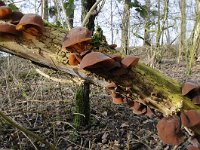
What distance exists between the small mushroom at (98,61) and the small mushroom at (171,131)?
16.5 inches

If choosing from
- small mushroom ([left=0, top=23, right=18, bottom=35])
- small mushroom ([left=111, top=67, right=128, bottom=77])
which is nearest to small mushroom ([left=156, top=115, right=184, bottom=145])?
small mushroom ([left=111, top=67, right=128, bottom=77])

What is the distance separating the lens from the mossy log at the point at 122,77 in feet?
5.60

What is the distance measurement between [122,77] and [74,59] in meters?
0.30

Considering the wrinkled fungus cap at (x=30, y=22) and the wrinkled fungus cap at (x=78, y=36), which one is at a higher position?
the wrinkled fungus cap at (x=30, y=22)

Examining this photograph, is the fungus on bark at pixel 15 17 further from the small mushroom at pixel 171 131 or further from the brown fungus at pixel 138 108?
the small mushroom at pixel 171 131

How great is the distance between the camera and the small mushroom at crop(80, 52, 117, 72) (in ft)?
4.73

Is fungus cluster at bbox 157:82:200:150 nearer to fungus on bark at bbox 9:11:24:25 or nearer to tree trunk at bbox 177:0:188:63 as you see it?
fungus on bark at bbox 9:11:24:25

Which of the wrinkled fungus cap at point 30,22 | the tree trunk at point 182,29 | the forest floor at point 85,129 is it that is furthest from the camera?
the tree trunk at point 182,29

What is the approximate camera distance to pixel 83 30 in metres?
1.54

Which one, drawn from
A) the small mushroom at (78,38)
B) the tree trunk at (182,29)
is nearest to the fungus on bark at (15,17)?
the small mushroom at (78,38)

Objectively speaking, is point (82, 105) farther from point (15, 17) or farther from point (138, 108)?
point (15, 17)

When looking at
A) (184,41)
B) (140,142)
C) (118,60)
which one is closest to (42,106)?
(140,142)

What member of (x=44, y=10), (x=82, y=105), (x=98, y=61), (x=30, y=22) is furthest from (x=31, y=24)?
(x=44, y=10)

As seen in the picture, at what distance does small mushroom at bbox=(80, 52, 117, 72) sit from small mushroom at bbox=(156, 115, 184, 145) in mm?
418
